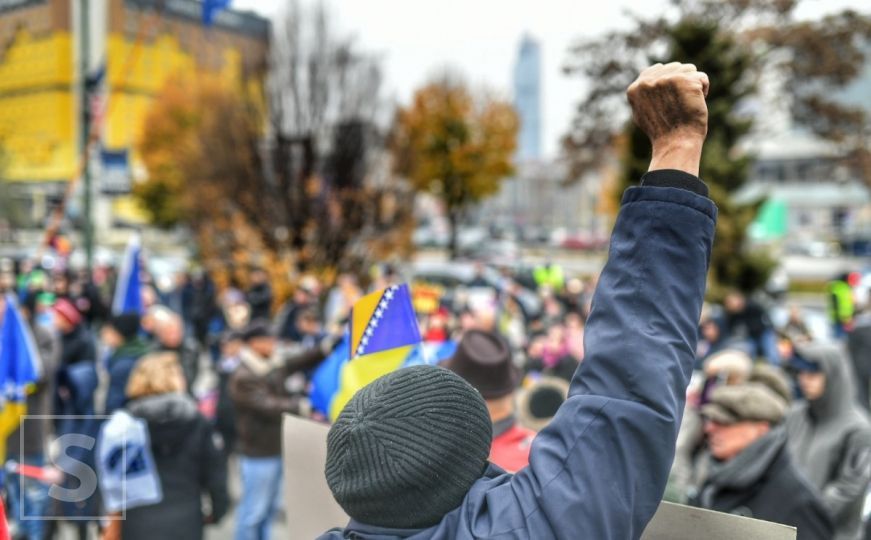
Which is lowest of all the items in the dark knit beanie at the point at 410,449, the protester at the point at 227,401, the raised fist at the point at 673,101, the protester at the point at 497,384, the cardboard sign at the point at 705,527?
the protester at the point at 227,401

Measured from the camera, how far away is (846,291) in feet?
36.5

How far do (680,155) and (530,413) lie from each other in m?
2.82

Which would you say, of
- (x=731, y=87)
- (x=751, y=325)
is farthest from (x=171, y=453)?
(x=731, y=87)

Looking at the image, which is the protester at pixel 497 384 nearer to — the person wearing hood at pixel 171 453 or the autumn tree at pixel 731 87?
the person wearing hood at pixel 171 453

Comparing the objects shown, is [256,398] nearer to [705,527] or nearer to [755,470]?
[755,470]

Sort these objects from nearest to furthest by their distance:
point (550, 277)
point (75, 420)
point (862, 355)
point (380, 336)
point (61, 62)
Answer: point (380, 336) → point (75, 420) → point (862, 355) → point (550, 277) → point (61, 62)

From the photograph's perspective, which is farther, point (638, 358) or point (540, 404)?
point (540, 404)

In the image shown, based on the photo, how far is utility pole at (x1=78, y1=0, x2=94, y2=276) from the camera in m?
10.8

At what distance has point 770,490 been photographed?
9.98ft

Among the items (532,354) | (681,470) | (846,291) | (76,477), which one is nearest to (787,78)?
(846,291)

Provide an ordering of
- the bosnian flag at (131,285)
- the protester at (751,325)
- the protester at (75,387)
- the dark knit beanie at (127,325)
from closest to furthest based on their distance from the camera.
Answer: the protester at (75,387), the dark knit beanie at (127,325), the bosnian flag at (131,285), the protester at (751,325)

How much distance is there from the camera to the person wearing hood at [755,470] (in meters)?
2.98

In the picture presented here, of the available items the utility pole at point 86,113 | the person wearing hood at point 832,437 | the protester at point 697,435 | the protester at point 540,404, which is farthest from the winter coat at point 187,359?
the utility pole at point 86,113

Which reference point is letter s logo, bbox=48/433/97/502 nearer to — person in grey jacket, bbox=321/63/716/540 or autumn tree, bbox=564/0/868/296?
person in grey jacket, bbox=321/63/716/540
